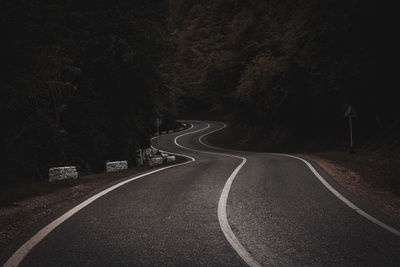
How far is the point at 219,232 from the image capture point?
4.54 meters

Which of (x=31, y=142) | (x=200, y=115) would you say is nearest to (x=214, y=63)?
(x=31, y=142)

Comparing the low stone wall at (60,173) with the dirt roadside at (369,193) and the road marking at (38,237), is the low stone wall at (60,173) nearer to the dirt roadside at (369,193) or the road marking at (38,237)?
the road marking at (38,237)

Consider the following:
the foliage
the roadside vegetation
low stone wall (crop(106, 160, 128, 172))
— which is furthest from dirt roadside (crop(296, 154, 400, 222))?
the foliage

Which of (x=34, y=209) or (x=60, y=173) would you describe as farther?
(x=60, y=173)

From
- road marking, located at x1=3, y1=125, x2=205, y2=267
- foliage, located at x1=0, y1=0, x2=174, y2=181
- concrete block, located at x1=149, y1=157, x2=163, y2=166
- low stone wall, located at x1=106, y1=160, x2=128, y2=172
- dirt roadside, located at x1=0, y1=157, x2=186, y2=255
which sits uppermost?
foliage, located at x1=0, y1=0, x2=174, y2=181

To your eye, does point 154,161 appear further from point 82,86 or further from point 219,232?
point 219,232

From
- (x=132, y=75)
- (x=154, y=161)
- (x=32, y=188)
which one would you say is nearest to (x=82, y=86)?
(x=132, y=75)

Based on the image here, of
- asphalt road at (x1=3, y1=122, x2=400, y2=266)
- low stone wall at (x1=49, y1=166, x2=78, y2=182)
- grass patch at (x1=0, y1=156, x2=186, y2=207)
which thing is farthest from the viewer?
low stone wall at (x1=49, y1=166, x2=78, y2=182)

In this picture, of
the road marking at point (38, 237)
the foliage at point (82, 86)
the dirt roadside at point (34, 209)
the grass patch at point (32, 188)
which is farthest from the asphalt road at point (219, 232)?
the foliage at point (82, 86)

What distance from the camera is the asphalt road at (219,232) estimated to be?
3699 millimetres

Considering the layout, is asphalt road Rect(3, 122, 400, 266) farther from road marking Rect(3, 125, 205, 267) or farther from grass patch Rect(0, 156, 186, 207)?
grass patch Rect(0, 156, 186, 207)

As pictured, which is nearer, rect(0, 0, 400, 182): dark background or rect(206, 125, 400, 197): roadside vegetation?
rect(0, 0, 400, 182): dark background

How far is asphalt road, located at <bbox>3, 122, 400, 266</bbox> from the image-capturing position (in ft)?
12.1

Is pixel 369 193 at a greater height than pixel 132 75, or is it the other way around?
pixel 132 75
